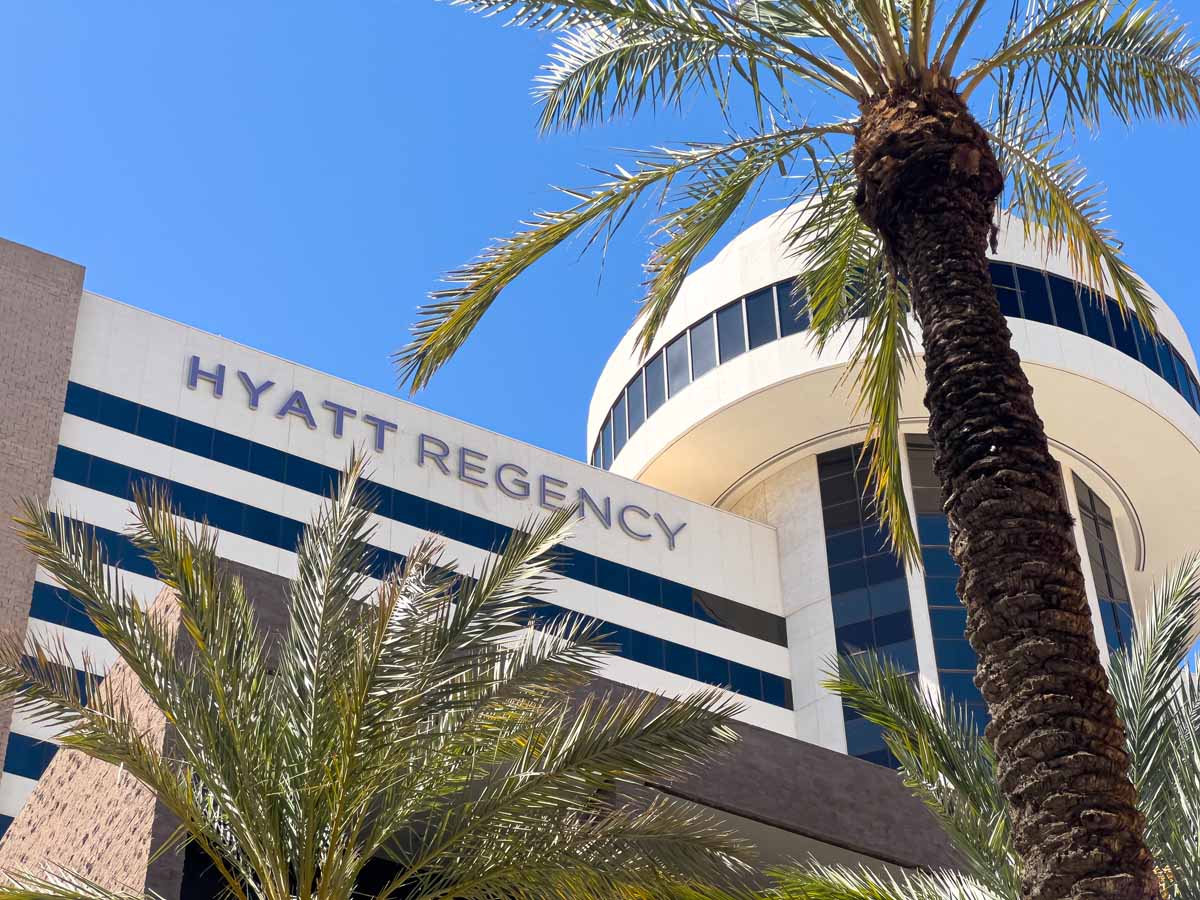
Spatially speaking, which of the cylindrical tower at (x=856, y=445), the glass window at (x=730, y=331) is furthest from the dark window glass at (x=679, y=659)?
the glass window at (x=730, y=331)

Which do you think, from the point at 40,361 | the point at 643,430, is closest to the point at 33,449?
the point at 40,361

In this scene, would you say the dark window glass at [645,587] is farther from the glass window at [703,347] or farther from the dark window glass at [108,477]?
the dark window glass at [108,477]

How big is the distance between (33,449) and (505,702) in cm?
2910

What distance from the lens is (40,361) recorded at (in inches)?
1586

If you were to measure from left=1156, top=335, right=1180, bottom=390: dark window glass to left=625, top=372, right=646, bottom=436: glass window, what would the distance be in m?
14.6

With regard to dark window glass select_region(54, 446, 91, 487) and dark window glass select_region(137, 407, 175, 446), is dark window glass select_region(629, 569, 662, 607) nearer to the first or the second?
dark window glass select_region(137, 407, 175, 446)

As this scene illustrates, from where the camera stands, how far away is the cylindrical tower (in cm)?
4678

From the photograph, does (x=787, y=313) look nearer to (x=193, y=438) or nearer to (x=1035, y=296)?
(x=1035, y=296)

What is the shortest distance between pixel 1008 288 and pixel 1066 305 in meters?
1.85

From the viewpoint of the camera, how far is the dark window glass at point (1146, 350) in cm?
4809

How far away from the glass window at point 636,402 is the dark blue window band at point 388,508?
6.29 meters

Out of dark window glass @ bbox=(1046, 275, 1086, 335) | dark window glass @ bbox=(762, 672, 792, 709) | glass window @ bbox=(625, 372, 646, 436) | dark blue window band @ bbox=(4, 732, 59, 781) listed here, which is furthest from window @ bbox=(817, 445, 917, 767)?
dark blue window band @ bbox=(4, 732, 59, 781)

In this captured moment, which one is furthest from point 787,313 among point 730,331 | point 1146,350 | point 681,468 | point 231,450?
point 231,450

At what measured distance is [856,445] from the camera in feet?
169
